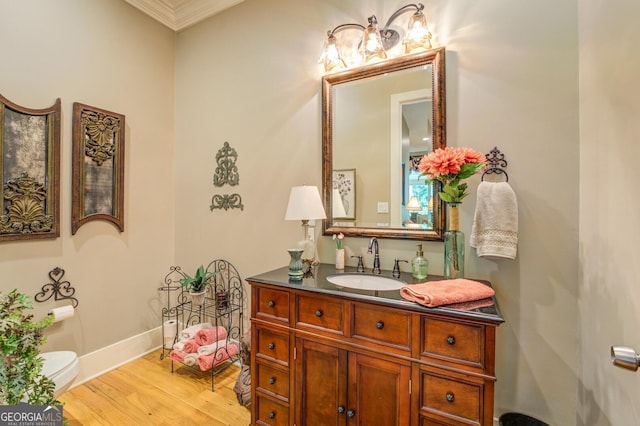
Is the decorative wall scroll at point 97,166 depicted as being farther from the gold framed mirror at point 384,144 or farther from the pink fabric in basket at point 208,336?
the gold framed mirror at point 384,144

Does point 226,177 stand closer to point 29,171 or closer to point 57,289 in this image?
point 29,171

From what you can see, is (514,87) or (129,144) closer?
(514,87)

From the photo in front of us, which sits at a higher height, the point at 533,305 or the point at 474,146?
the point at 474,146

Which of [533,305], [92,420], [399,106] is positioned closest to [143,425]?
[92,420]

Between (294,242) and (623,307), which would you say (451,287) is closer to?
(623,307)

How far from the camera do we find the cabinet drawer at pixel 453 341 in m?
1.13

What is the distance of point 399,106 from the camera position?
6.08ft

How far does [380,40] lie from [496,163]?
1.02 meters

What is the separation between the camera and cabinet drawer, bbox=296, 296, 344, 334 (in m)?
1.43

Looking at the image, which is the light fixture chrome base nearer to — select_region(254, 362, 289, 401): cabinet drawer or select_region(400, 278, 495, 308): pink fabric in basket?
select_region(400, 278, 495, 308): pink fabric in basket

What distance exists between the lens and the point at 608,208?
3.77 feet

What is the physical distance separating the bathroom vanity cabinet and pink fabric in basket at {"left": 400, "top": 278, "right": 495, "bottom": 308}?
0.11 feet

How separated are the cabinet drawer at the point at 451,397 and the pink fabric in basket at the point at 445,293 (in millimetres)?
303

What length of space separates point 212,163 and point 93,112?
94 centimetres
